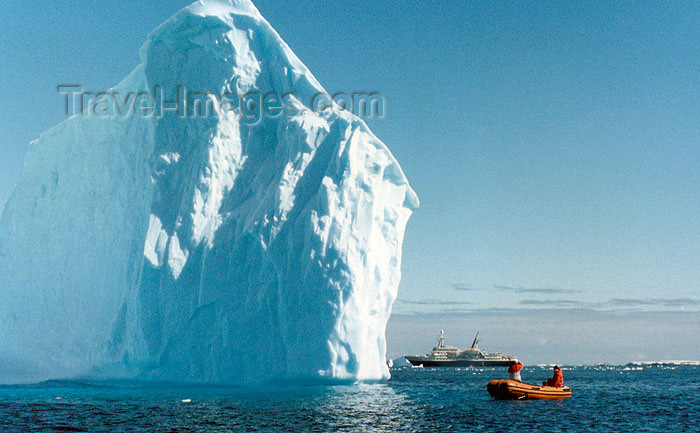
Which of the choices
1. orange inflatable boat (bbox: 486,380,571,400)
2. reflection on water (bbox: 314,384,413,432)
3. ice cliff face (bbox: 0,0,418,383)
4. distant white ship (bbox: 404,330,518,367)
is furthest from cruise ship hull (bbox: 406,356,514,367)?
reflection on water (bbox: 314,384,413,432)

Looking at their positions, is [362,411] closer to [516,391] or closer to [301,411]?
[301,411]

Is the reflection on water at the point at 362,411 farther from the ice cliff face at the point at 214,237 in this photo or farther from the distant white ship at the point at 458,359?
the distant white ship at the point at 458,359

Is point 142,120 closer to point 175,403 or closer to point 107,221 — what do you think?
point 107,221

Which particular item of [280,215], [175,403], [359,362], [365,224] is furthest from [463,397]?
[175,403]

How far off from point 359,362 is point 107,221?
11.0m

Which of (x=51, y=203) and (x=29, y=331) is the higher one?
(x=51, y=203)

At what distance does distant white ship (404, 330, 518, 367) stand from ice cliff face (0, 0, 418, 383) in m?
61.3

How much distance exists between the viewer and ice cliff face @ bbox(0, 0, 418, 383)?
23.4 m

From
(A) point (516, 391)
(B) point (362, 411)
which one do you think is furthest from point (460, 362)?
(B) point (362, 411)

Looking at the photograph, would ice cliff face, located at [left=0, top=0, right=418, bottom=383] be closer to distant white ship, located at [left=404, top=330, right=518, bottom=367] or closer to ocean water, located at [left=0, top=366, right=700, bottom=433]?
ocean water, located at [left=0, top=366, right=700, bottom=433]

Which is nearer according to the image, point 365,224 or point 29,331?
point 365,224

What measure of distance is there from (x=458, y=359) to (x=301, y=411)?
70.7 meters

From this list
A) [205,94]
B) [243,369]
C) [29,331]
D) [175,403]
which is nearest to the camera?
[175,403]

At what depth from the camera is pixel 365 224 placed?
82.2 feet
